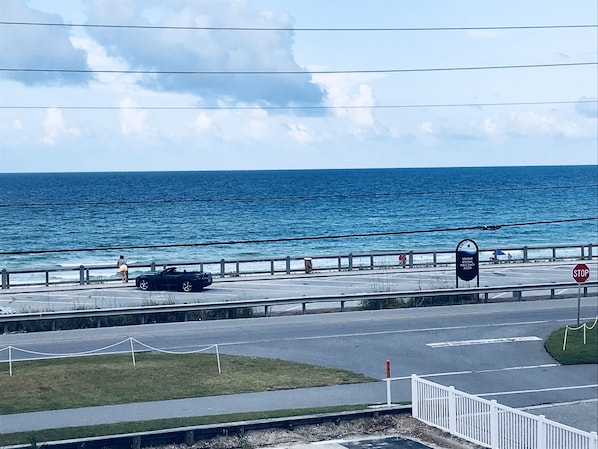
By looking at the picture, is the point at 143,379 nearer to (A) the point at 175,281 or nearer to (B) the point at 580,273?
(B) the point at 580,273

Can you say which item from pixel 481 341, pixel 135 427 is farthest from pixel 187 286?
pixel 135 427

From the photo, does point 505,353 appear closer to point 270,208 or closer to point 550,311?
point 550,311

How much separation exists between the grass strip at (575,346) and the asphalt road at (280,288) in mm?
8158

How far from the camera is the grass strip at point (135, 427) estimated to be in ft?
Answer: 53.9

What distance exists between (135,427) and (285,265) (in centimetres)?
3933

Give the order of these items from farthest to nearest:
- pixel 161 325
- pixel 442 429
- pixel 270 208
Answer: pixel 270 208
pixel 161 325
pixel 442 429

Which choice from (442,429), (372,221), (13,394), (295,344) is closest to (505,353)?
(295,344)

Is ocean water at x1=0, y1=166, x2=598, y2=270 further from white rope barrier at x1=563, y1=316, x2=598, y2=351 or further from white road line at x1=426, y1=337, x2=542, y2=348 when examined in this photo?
white road line at x1=426, y1=337, x2=542, y2=348

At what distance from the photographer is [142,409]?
1891 cm

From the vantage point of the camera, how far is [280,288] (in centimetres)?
3978

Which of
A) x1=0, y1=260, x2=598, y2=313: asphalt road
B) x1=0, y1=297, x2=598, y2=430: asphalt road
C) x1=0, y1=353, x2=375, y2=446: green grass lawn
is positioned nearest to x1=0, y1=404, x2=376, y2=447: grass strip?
x1=0, y1=353, x2=375, y2=446: green grass lawn

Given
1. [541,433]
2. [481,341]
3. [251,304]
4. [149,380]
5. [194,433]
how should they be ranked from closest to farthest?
1. [541,433]
2. [194,433]
3. [149,380]
4. [481,341]
5. [251,304]

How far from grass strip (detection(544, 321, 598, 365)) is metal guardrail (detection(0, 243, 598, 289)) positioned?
19.2 m

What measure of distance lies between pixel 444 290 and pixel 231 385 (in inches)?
558
